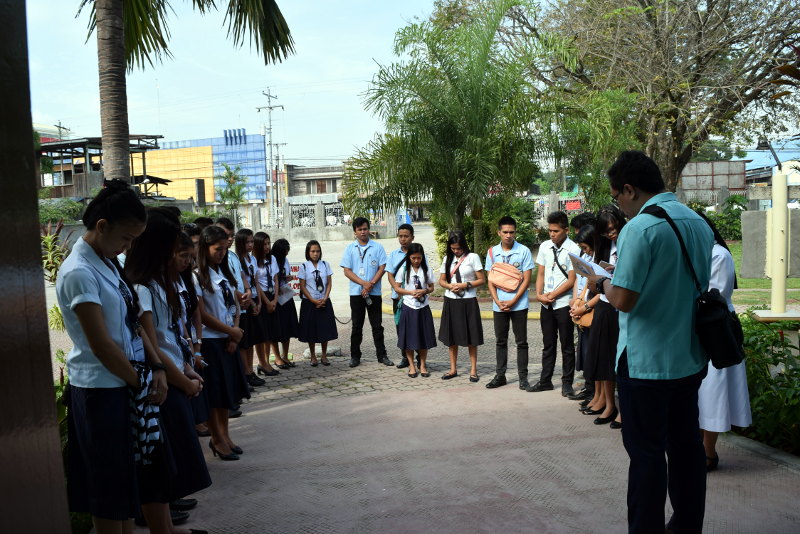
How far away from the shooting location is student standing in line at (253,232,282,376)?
27.3 ft

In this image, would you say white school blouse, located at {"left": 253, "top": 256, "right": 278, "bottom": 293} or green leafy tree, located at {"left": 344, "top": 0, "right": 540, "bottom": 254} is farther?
green leafy tree, located at {"left": 344, "top": 0, "right": 540, "bottom": 254}

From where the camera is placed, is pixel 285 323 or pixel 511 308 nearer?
pixel 511 308

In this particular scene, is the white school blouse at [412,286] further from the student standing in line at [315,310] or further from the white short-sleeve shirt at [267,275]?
the white short-sleeve shirt at [267,275]

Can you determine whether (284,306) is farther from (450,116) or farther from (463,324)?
(450,116)

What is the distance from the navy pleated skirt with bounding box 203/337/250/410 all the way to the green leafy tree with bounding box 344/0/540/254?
8.35 m

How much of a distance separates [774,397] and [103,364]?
4.61 m

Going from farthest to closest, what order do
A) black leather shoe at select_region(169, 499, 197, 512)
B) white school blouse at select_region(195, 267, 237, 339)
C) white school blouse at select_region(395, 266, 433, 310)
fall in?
white school blouse at select_region(395, 266, 433, 310)
white school blouse at select_region(195, 267, 237, 339)
black leather shoe at select_region(169, 499, 197, 512)

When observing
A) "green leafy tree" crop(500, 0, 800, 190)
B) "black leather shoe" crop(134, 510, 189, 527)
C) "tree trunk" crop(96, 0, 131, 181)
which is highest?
"green leafy tree" crop(500, 0, 800, 190)

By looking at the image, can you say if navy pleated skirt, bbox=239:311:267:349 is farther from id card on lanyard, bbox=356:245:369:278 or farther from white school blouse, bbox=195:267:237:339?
white school blouse, bbox=195:267:237:339

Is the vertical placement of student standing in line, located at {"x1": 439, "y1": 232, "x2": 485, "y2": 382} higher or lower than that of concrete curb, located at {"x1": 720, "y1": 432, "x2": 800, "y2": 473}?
higher

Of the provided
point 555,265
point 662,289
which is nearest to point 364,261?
point 555,265

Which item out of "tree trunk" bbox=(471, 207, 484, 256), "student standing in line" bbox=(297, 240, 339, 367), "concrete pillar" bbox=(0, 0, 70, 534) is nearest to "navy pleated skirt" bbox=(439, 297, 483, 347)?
"student standing in line" bbox=(297, 240, 339, 367)

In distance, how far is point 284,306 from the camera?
873 centimetres

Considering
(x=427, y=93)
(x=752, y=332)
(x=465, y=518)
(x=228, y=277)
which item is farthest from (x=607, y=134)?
(x=465, y=518)
